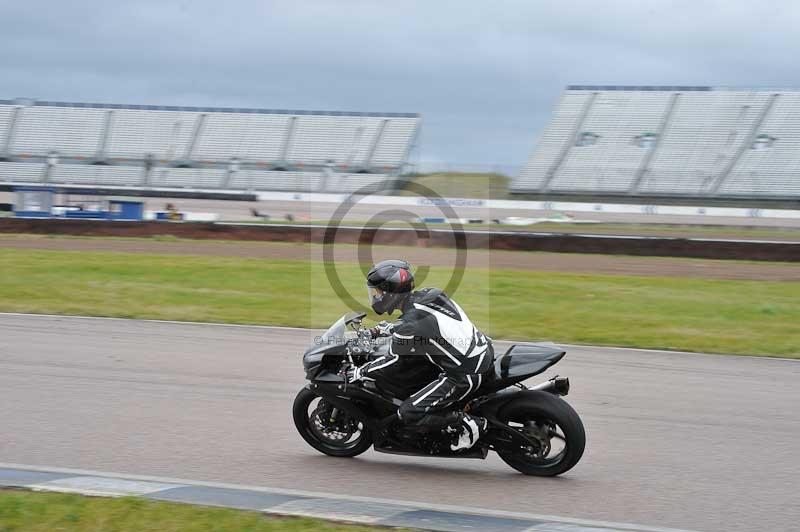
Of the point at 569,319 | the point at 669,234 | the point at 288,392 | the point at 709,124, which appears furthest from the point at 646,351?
the point at 709,124

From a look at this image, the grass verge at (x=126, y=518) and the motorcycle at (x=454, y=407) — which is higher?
the motorcycle at (x=454, y=407)

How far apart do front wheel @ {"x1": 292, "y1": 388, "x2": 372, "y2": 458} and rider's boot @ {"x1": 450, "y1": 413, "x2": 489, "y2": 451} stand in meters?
0.72

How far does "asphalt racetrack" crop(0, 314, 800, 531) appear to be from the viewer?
19.4 ft

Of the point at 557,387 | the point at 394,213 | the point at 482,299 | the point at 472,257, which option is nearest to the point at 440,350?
the point at 557,387

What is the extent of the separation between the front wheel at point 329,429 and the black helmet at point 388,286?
3.17 ft

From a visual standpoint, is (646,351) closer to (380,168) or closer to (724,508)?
(724,508)

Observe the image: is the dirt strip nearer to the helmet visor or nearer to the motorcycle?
the motorcycle

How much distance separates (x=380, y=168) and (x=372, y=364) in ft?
172

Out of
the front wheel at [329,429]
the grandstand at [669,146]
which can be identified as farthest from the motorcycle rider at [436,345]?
the grandstand at [669,146]

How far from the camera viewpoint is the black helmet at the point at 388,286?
622 cm

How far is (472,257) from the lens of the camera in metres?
24.0

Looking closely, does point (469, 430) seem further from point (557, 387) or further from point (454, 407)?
point (557, 387)

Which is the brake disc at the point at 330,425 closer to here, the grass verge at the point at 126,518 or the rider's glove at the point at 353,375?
the rider's glove at the point at 353,375

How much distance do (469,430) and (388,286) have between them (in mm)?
1143
